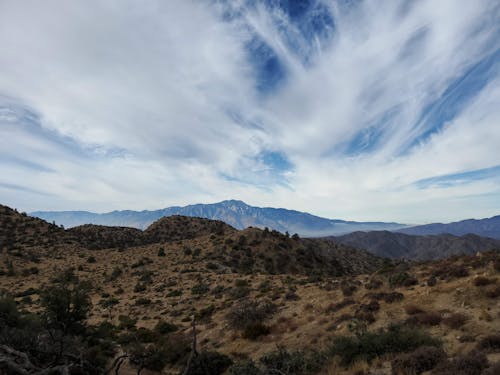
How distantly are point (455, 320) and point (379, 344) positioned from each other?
3.31m

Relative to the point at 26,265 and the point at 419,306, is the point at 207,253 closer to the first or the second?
the point at 26,265

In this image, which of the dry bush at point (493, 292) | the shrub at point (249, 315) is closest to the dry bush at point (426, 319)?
the dry bush at point (493, 292)

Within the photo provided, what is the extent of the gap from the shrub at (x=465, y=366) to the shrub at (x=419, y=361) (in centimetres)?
44

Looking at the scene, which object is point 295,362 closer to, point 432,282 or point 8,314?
point 432,282

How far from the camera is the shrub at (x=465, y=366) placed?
6355mm

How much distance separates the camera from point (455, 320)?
998cm

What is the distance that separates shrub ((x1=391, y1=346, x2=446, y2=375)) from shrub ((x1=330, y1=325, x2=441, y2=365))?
104 cm

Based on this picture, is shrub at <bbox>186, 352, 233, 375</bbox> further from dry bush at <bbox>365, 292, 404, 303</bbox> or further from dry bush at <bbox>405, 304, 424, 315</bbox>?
dry bush at <bbox>365, 292, 404, 303</bbox>

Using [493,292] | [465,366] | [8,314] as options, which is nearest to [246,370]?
[465,366]

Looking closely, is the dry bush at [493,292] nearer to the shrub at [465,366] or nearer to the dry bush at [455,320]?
the dry bush at [455,320]

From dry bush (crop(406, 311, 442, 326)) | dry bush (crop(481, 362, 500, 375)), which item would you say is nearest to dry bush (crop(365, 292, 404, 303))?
dry bush (crop(406, 311, 442, 326))

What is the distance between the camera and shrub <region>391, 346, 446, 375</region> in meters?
7.32

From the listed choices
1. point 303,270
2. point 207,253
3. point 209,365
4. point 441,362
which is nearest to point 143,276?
point 207,253

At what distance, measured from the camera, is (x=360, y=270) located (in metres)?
53.2
